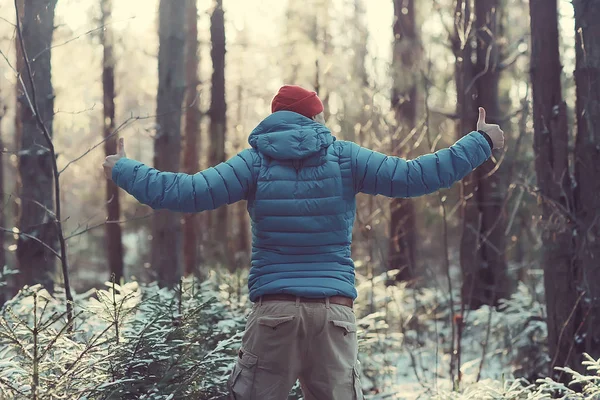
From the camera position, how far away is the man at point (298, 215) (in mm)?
3084

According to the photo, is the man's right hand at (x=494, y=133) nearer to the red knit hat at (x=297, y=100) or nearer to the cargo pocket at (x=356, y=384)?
the red knit hat at (x=297, y=100)

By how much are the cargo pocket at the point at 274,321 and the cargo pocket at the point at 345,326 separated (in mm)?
202

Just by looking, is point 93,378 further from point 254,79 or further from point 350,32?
point 350,32

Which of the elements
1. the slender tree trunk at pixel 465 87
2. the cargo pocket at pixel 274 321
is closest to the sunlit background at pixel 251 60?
the slender tree trunk at pixel 465 87

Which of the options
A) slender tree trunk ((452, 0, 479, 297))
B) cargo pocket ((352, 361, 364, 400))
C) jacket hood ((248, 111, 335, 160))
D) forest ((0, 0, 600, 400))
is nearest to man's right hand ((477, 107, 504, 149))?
jacket hood ((248, 111, 335, 160))

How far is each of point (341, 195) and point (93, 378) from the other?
4.71 feet

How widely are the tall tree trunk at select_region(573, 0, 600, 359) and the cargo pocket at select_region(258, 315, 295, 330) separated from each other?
293 cm

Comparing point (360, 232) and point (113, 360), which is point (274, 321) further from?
point (360, 232)

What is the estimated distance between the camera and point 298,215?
3.12m

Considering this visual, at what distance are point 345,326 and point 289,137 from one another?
0.89 meters

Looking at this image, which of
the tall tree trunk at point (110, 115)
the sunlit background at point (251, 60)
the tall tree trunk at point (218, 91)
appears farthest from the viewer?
the tall tree trunk at point (110, 115)

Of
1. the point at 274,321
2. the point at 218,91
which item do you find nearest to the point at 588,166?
the point at 274,321

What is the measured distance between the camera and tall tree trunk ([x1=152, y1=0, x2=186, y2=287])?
8398mm

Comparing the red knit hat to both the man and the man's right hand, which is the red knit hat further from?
the man's right hand
